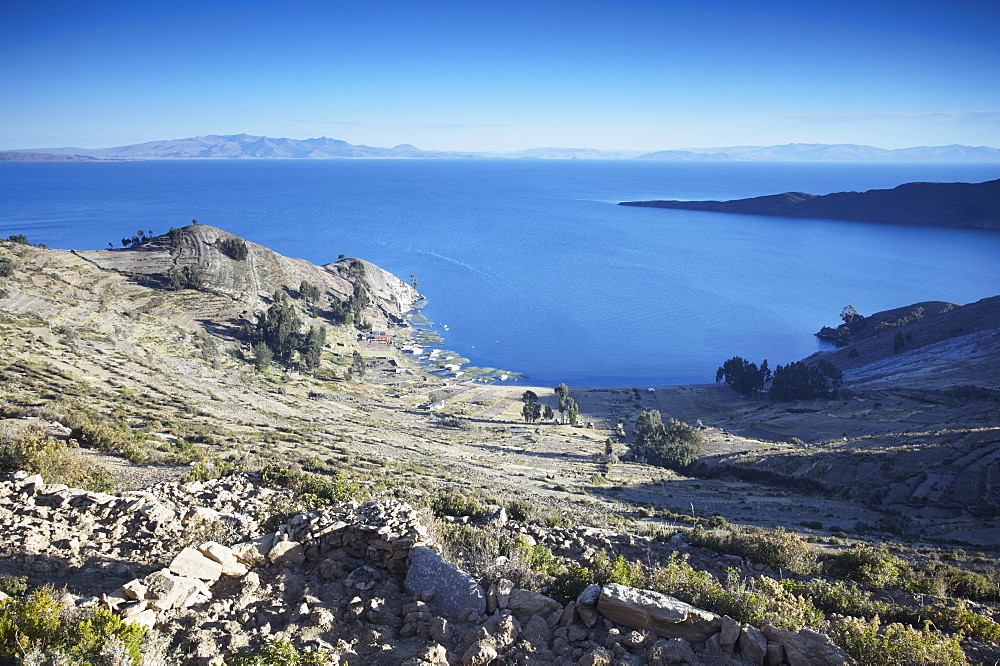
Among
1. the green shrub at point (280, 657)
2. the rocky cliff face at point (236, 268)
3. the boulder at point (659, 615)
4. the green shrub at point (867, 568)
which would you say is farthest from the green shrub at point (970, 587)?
the rocky cliff face at point (236, 268)

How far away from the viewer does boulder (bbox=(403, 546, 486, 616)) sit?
23.4 ft

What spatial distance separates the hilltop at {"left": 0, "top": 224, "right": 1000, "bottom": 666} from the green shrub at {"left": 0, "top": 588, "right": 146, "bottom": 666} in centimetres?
39

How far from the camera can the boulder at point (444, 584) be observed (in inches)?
281

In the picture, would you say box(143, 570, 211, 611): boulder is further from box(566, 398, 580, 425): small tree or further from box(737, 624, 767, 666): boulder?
box(566, 398, 580, 425): small tree

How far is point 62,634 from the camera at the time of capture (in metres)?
5.64

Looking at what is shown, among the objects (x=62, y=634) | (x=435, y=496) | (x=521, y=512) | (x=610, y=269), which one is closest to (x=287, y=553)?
(x=62, y=634)

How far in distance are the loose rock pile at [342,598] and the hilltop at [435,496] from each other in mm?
37

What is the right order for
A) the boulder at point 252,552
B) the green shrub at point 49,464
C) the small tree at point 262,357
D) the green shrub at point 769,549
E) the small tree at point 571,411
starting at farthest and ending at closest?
the small tree at point 262,357
the small tree at point 571,411
the green shrub at point 49,464
the green shrub at point 769,549
the boulder at point 252,552

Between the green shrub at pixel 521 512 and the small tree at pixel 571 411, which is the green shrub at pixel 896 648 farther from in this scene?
the small tree at pixel 571 411

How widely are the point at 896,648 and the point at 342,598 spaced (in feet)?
21.7

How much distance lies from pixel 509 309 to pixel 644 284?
34.9 m

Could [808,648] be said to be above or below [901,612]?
above

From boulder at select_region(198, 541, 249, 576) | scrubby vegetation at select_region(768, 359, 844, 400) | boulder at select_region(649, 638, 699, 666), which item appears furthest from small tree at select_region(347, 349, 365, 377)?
boulder at select_region(649, 638, 699, 666)

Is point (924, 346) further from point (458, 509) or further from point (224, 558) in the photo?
point (224, 558)
